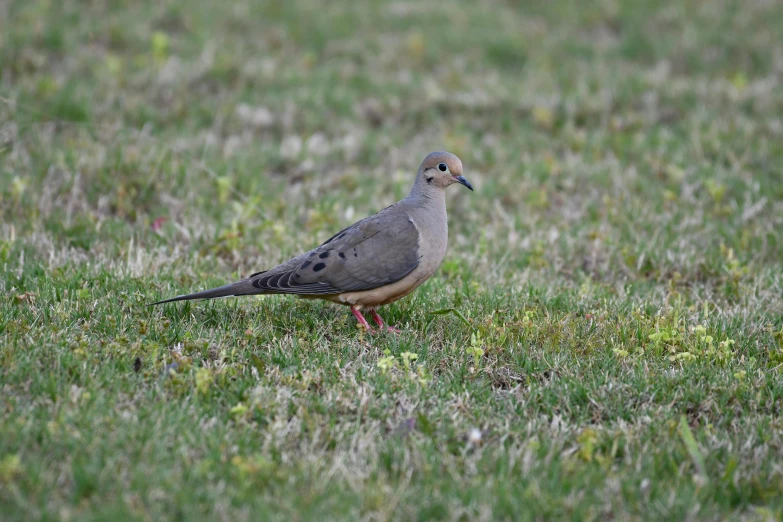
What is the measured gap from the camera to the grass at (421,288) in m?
3.54

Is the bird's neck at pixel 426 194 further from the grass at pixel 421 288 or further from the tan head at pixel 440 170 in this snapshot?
the grass at pixel 421 288

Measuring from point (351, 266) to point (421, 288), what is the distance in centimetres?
98

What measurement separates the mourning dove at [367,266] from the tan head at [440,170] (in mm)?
328

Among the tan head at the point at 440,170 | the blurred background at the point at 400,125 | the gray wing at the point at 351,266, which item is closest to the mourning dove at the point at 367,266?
the gray wing at the point at 351,266

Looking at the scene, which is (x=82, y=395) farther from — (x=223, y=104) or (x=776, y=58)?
(x=776, y=58)

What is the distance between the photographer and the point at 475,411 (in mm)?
4082

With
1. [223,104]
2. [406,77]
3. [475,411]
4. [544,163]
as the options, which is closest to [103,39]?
[223,104]

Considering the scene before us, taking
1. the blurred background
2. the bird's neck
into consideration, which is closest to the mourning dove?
the bird's neck

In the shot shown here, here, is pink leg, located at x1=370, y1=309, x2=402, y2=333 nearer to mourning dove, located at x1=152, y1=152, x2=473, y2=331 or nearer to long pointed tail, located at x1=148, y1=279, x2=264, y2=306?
mourning dove, located at x1=152, y1=152, x2=473, y2=331

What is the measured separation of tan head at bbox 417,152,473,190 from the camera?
552cm

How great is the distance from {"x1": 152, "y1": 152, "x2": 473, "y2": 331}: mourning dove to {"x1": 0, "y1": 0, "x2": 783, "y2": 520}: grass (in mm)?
254

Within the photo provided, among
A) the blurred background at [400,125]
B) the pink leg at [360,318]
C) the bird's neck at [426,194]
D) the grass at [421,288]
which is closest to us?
the grass at [421,288]

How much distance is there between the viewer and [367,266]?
4957 millimetres

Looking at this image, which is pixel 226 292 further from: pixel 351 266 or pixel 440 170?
pixel 440 170
